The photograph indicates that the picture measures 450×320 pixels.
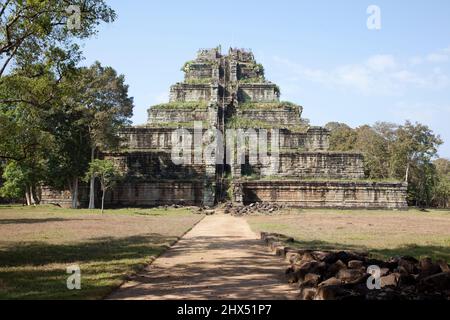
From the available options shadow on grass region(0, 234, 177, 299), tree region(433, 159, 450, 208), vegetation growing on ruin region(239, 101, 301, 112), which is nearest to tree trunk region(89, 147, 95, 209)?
vegetation growing on ruin region(239, 101, 301, 112)

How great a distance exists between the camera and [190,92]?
46438 millimetres

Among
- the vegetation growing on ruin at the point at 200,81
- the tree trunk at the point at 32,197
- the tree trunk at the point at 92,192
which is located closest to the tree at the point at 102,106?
the tree trunk at the point at 92,192

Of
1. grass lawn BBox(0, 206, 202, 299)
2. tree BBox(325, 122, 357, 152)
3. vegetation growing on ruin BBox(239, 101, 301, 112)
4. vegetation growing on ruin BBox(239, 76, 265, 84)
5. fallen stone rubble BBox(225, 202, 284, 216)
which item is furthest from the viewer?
tree BBox(325, 122, 357, 152)

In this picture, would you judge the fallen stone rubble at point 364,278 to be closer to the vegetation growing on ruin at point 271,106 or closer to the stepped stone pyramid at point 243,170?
the stepped stone pyramid at point 243,170

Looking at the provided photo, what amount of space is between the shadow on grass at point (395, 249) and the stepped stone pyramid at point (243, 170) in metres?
21.0

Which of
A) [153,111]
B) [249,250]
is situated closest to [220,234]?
[249,250]

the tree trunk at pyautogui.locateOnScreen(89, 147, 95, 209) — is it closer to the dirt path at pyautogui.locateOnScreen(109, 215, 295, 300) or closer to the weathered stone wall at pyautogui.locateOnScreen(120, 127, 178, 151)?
the weathered stone wall at pyautogui.locateOnScreen(120, 127, 178, 151)

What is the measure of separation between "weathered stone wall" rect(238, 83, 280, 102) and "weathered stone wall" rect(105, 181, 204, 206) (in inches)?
528

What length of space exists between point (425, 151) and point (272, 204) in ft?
90.9

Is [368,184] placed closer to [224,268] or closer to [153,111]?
[153,111]

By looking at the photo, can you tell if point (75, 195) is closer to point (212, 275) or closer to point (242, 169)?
point (242, 169)

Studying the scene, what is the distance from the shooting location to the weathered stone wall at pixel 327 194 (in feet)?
123

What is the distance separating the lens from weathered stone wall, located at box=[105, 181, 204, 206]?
122 ft
